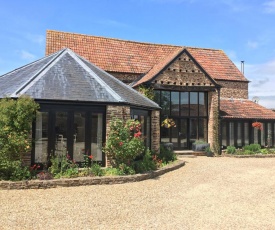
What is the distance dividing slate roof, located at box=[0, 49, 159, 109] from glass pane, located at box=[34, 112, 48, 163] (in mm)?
845

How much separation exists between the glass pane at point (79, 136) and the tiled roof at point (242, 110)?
12610 mm

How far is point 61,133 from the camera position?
11359mm

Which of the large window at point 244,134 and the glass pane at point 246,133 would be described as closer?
the large window at point 244,134

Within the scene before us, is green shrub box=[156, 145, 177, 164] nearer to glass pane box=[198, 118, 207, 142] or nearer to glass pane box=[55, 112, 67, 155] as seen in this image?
glass pane box=[55, 112, 67, 155]

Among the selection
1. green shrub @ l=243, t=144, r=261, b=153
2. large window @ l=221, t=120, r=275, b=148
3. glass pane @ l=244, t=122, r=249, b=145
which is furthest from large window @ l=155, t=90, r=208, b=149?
glass pane @ l=244, t=122, r=249, b=145

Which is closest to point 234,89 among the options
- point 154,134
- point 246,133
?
point 246,133

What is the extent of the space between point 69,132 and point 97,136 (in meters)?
1.21

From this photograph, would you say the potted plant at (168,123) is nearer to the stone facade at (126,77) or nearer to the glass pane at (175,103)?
the glass pane at (175,103)

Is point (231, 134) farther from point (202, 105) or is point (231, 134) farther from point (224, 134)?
point (202, 105)

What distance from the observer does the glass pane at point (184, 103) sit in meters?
20.4

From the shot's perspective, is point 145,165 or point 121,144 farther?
point 145,165

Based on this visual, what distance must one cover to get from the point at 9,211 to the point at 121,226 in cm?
292

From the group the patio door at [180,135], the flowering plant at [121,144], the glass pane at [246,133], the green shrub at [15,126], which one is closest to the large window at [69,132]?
the flowering plant at [121,144]

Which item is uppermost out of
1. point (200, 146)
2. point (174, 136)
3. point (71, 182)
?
point (174, 136)
